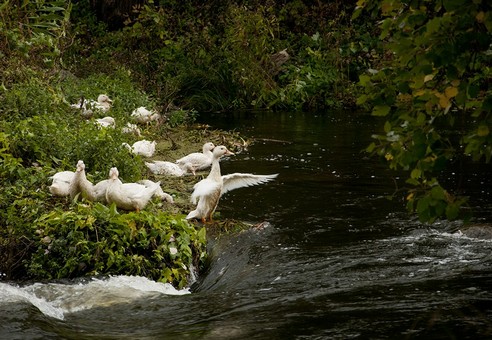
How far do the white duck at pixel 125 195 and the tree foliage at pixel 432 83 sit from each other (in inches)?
187

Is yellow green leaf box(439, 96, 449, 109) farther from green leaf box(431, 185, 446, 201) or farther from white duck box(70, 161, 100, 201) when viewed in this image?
white duck box(70, 161, 100, 201)

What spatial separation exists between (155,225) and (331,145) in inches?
297

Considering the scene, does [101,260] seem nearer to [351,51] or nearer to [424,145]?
[424,145]

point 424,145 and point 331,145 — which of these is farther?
point 331,145

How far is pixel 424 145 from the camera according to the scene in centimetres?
361

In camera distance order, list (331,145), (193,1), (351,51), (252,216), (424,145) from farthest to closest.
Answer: (193,1) < (351,51) < (331,145) < (252,216) < (424,145)

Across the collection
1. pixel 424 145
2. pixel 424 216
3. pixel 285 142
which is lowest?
pixel 285 142

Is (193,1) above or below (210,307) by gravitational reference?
above

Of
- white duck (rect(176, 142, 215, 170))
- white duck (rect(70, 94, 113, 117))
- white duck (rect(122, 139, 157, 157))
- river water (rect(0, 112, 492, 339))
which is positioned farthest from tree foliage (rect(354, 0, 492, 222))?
white duck (rect(70, 94, 113, 117))

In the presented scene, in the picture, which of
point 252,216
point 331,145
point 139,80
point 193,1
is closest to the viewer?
point 252,216

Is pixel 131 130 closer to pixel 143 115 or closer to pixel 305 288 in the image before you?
pixel 143 115

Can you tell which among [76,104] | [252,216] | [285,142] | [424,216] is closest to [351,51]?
[285,142]

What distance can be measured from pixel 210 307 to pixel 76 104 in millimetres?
9384

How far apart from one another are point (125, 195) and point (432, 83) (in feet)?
16.8
